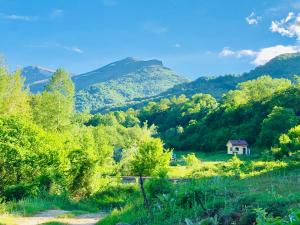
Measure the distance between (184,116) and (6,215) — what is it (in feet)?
312

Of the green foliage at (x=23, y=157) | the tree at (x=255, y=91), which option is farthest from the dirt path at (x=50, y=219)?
the tree at (x=255, y=91)

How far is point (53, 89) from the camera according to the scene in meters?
48.0

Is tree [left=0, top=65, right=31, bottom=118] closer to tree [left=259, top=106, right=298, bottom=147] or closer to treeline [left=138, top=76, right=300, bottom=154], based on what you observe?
treeline [left=138, top=76, right=300, bottom=154]

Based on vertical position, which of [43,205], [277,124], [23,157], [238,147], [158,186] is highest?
[277,124]

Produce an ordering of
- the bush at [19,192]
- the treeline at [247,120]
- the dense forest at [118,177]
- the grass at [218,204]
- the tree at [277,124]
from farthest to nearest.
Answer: the treeline at [247,120] < the tree at [277,124] < the bush at [19,192] < the dense forest at [118,177] < the grass at [218,204]

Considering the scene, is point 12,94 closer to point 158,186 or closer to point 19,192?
point 19,192

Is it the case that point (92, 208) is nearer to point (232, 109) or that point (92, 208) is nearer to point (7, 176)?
point (7, 176)

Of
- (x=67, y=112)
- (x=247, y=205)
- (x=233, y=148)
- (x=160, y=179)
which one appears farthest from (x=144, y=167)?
(x=233, y=148)

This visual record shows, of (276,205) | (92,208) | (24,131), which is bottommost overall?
(92,208)

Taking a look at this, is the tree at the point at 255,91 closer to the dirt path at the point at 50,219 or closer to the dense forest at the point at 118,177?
the dense forest at the point at 118,177

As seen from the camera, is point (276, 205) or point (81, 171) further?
point (81, 171)

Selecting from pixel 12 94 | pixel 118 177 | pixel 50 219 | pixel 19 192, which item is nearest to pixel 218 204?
pixel 50 219

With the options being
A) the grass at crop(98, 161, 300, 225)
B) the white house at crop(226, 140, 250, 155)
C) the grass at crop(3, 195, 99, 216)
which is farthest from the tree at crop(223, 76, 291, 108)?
the grass at crop(98, 161, 300, 225)

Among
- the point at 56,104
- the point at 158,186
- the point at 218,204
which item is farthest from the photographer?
the point at 56,104
